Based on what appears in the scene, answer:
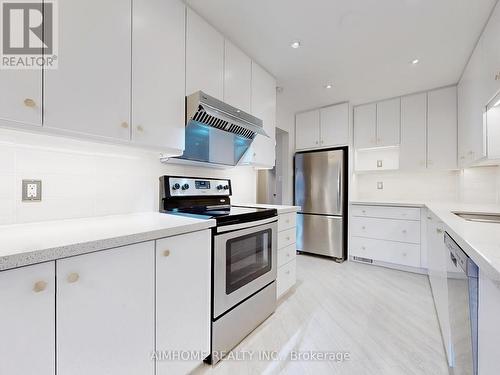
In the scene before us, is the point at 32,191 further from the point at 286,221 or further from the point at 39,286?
the point at 286,221

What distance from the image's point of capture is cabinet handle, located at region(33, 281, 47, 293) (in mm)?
725

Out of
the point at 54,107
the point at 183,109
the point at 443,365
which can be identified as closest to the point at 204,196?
the point at 183,109

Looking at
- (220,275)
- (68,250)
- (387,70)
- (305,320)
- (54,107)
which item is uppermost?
(387,70)

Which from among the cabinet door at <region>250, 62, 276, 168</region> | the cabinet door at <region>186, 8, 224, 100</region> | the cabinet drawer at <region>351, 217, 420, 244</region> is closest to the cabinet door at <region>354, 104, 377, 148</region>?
the cabinet drawer at <region>351, 217, 420, 244</region>

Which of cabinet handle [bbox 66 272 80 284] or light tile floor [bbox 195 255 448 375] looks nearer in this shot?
cabinet handle [bbox 66 272 80 284]

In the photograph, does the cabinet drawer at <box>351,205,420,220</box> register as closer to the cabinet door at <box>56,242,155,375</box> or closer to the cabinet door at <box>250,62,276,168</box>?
the cabinet door at <box>250,62,276,168</box>

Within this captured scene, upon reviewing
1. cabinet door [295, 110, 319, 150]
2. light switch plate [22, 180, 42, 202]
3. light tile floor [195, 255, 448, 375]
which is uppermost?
cabinet door [295, 110, 319, 150]

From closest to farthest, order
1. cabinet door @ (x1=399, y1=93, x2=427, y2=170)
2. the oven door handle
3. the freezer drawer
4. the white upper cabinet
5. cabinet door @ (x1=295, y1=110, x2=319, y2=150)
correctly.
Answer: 1. the oven door handle
2. the white upper cabinet
3. cabinet door @ (x1=399, y1=93, x2=427, y2=170)
4. the freezer drawer
5. cabinet door @ (x1=295, y1=110, x2=319, y2=150)

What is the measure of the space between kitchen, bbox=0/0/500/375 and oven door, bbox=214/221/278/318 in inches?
0.5

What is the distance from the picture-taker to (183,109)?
155 cm

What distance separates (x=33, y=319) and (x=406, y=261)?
3448 mm

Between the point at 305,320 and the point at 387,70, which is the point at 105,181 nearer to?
the point at 305,320

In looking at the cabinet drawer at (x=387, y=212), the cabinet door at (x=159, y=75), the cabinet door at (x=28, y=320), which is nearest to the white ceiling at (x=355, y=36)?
the cabinet door at (x=159, y=75)

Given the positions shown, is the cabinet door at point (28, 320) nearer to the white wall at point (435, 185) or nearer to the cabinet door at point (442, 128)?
the white wall at point (435, 185)
